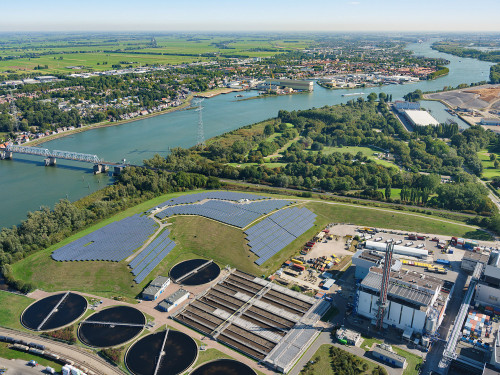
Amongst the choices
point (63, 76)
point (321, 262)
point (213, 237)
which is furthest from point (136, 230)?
point (63, 76)

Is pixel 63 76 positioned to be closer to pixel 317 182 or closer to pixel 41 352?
pixel 317 182

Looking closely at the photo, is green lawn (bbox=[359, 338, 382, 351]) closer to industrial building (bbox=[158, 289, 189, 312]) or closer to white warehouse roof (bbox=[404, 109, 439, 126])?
industrial building (bbox=[158, 289, 189, 312])

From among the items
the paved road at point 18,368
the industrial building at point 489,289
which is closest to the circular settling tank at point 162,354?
the paved road at point 18,368

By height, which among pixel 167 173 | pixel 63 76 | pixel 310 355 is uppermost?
pixel 63 76

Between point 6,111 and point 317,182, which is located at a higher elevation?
point 6,111

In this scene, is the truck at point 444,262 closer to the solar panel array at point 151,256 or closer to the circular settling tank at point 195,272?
the circular settling tank at point 195,272

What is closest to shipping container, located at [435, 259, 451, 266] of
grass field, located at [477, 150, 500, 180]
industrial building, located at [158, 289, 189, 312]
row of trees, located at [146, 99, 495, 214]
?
row of trees, located at [146, 99, 495, 214]
